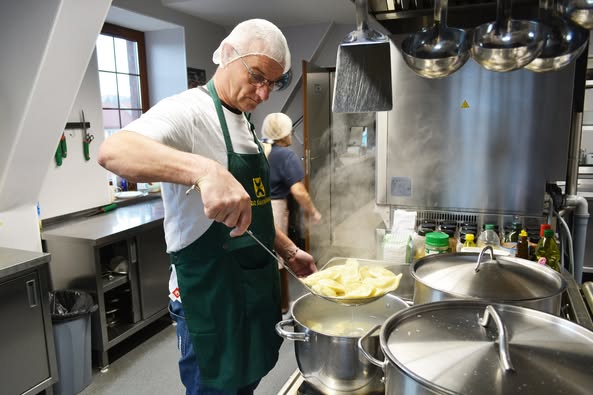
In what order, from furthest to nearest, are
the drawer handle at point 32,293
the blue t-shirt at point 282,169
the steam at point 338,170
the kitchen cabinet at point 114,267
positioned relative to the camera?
the blue t-shirt at point 282,169 → the steam at point 338,170 → the kitchen cabinet at point 114,267 → the drawer handle at point 32,293

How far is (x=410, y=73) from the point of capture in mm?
2150

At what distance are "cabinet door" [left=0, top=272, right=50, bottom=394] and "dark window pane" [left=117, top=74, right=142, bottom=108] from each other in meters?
2.36

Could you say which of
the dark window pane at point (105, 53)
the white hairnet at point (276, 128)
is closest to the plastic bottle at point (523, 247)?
the white hairnet at point (276, 128)

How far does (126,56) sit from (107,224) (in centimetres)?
198

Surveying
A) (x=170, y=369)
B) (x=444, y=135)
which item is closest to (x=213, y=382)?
(x=444, y=135)

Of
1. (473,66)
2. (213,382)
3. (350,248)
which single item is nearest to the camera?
(213,382)

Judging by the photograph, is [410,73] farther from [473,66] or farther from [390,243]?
[390,243]

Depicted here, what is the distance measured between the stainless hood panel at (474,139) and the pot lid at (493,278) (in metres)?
1.06

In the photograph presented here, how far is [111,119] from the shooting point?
4.01 meters

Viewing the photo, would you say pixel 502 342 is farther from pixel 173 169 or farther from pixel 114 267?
pixel 114 267

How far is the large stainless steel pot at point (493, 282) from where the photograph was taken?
3.08 ft

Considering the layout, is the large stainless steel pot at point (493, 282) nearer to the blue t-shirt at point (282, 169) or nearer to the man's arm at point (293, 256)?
the man's arm at point (293, 256)

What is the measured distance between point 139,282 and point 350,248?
1663mm

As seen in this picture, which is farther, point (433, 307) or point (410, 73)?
point (410, 73)
